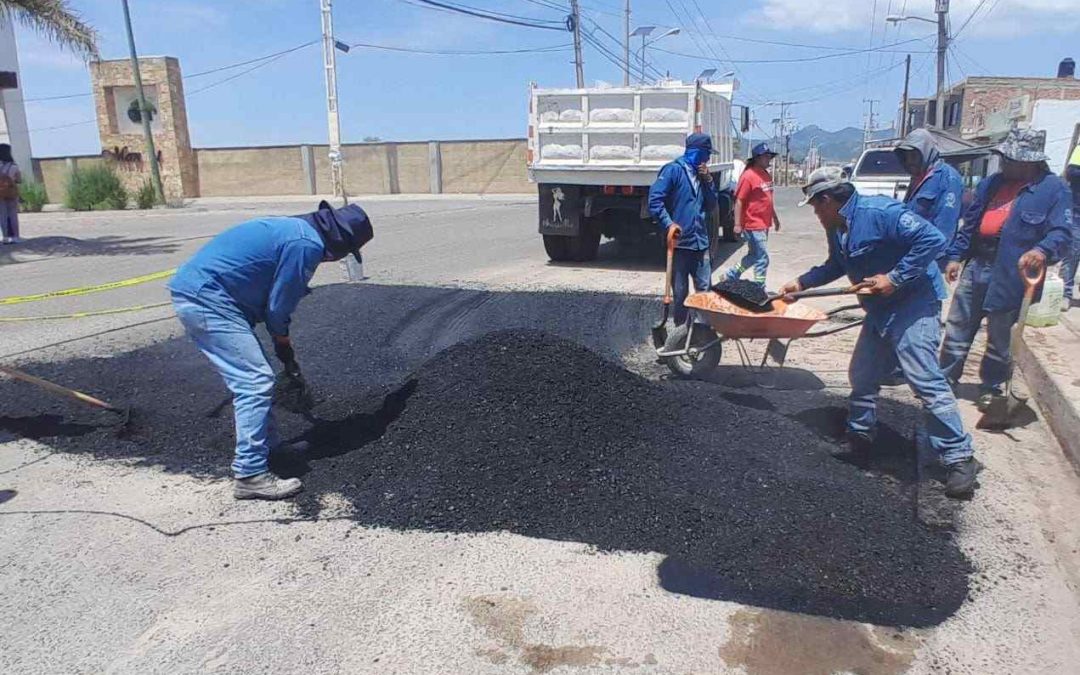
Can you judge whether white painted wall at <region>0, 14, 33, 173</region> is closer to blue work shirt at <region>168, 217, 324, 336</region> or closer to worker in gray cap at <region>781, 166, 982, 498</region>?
blue work shirt at <region>168, 217, 324, 336</region>

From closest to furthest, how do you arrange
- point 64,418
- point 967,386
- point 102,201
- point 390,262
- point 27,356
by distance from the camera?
point 64,418
point 967,386
point 27,356
point 390,262
point 102,201

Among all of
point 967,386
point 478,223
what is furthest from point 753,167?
point 478,223

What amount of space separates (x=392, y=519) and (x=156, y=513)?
3.99 ft

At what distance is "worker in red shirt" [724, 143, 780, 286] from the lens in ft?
27.5

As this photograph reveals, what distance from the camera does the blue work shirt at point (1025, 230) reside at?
4.89m

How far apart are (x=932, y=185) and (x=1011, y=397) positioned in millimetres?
1491

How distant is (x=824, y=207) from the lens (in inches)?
162

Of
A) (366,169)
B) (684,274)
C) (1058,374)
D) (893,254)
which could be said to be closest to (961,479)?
(893,254)

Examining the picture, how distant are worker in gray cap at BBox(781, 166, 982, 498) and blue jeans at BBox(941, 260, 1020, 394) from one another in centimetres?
148

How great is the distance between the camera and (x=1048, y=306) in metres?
7.06

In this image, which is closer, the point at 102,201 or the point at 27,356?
the point at 27,356

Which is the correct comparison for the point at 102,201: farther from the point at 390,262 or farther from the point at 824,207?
the point at 824,207

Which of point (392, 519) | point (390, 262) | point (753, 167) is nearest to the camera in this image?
point (392, 519)

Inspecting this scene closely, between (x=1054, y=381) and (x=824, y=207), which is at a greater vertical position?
(x=824, y=207)
